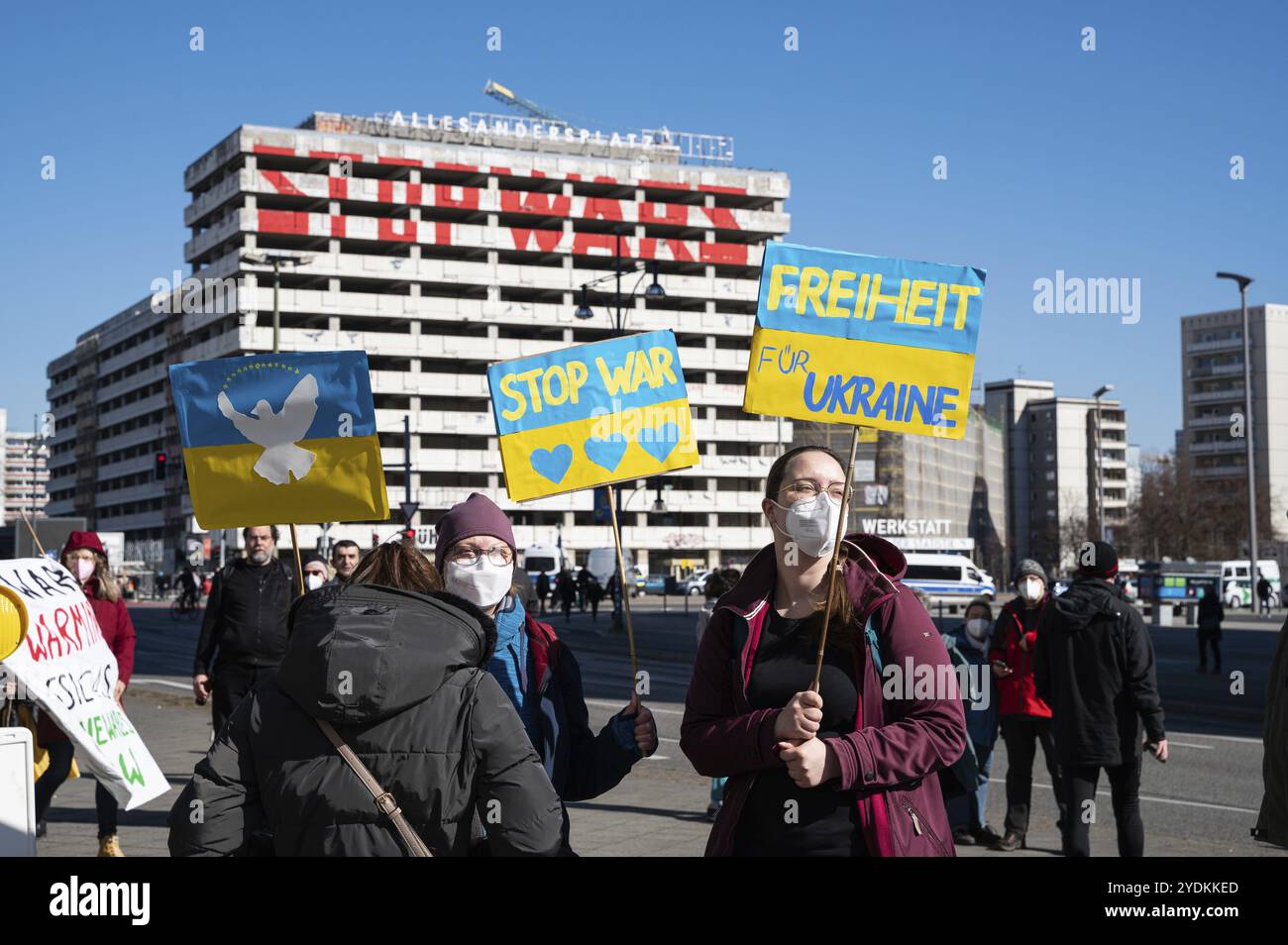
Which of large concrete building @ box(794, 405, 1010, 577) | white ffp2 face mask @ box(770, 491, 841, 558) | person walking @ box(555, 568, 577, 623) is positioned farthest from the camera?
large concrete building @ box(794, 405, 1010, 577)

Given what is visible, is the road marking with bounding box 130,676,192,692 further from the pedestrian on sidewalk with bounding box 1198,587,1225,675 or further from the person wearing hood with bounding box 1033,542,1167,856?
the person wearing hood with bounding box 1033,542,1167,856

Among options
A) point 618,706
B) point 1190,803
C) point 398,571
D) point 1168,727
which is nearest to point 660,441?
point 398,571

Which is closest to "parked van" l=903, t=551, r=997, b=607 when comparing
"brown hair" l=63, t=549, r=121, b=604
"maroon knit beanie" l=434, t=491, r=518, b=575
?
"brown hair" l=63, t=549, r=121, b=604

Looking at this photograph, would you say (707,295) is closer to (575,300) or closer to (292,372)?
(575,300)

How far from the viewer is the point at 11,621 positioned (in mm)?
4227

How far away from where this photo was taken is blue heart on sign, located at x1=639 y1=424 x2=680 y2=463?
510 centimetres

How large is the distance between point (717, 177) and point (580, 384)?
335 feet

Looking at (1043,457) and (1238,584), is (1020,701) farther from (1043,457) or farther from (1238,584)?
(1043,457)

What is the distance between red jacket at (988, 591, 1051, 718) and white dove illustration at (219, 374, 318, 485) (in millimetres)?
5618

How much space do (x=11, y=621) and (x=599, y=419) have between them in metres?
1.99

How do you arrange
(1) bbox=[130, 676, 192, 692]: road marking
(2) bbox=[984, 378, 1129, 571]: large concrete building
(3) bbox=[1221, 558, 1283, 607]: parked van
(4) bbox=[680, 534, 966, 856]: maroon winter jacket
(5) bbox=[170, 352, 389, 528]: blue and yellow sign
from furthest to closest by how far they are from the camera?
(2) bbox=[984, 378, 1129, 571]: large concrete building < (3) bbox=[1221, 558, 1283, 607]: parked van < (1) bbox=[130, 676, 192, 692]: road marking < (5) bbox=[170, 352, 389, 528]: blue and yellow sign < (4) bbox=[680, 534, 966, 856]: maroon winter jacket
